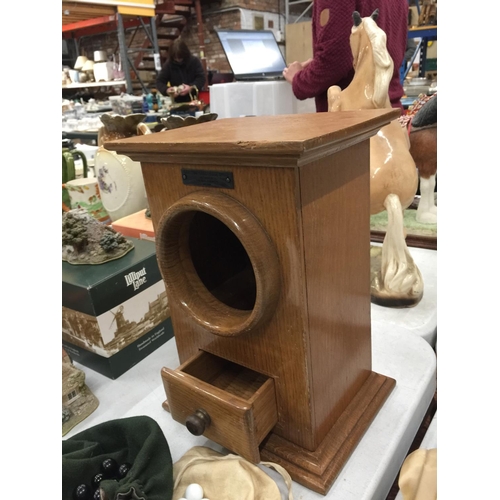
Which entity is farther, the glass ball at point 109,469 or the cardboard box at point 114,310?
the cardboard box at point 114,310

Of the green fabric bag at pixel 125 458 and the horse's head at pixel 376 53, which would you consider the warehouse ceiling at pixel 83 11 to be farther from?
the green fabric bag at pixel 125 458

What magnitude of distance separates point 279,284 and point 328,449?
305 mm

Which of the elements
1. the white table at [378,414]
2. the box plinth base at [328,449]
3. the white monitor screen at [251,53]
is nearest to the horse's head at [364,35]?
the white table at [378,414]

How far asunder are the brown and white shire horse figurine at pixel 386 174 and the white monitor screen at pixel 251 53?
5.34 ft

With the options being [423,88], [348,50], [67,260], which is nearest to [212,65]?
[423,88]

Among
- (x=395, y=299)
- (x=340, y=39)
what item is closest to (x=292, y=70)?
(x=340, y=39)

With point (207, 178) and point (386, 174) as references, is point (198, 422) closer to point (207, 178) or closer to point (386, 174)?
point (207, 178)

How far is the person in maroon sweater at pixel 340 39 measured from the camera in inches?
57.4

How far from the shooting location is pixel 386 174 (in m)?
1.19

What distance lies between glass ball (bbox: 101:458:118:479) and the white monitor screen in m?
2.43

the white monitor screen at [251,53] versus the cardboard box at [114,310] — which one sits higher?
the white monitor screen at [251,53]

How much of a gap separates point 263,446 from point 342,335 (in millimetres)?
234

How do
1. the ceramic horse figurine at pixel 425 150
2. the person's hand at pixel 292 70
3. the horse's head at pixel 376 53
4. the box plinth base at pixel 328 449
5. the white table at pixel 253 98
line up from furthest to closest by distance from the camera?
the white table at pixel 253 98 < the person's hand at pixel 292 70 < the ceramic horse figurine at pixel 425 150 < the horse's head at pixel 376 53 < the box plinth base at pixel 328 449

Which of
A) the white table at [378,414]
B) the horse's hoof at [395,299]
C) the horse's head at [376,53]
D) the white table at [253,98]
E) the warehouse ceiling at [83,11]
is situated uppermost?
the warehouse ceiling at [83,11]
